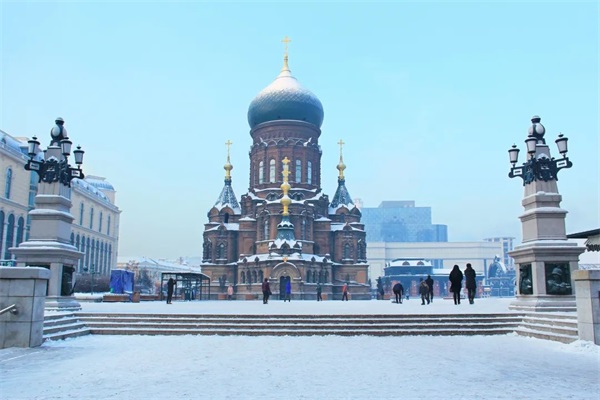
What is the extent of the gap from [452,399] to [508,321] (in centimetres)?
895

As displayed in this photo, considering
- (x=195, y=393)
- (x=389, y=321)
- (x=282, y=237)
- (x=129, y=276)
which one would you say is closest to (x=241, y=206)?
(x=282, y=237)

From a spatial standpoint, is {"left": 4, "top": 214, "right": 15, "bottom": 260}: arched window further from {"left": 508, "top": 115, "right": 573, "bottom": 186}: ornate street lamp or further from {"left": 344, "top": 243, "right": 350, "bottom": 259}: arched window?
{"left": 508, "top": 115, "right": 573, "bottom": 186}: ornate street lamp

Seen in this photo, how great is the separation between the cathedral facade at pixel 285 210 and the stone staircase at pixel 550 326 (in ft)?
111

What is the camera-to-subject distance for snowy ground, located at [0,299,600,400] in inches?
275

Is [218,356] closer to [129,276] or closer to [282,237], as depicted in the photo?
[129,276]

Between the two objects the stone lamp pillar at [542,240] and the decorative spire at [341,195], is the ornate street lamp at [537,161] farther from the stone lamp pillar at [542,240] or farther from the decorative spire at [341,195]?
the decorative spire at [341,195]

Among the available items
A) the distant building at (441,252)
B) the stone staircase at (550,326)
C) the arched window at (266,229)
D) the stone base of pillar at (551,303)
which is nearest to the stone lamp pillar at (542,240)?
the stone base of pillar at (551,303)

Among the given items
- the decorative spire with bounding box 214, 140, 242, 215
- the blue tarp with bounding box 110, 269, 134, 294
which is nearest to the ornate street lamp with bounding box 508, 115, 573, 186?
the blue tarp with bounding box 110, 269, 134, 294

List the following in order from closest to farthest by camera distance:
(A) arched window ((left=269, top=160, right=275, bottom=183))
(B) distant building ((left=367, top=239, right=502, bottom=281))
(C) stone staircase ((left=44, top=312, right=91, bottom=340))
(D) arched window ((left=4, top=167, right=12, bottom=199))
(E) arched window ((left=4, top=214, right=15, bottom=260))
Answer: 1. (C) stone staircase ((left=44, top=312, right=91, bottom=340))
2. (E) arched window ((left=4, top=214, right=15, bottom=260))
3. (D) arched window ((left=4, top=167, right=12, bottom=199))
4. (A) arched window ((left=269, top=160, right=275, bottom=183))
5. (B) distant building ((left=367, top=239, right=502, bottom=281))

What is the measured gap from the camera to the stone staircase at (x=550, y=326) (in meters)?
11.7

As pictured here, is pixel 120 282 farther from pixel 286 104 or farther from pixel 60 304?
pixel 286 104

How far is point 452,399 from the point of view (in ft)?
21.5

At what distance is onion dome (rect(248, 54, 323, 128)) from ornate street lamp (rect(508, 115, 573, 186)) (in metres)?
36.7

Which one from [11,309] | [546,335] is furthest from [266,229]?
[11,309]
